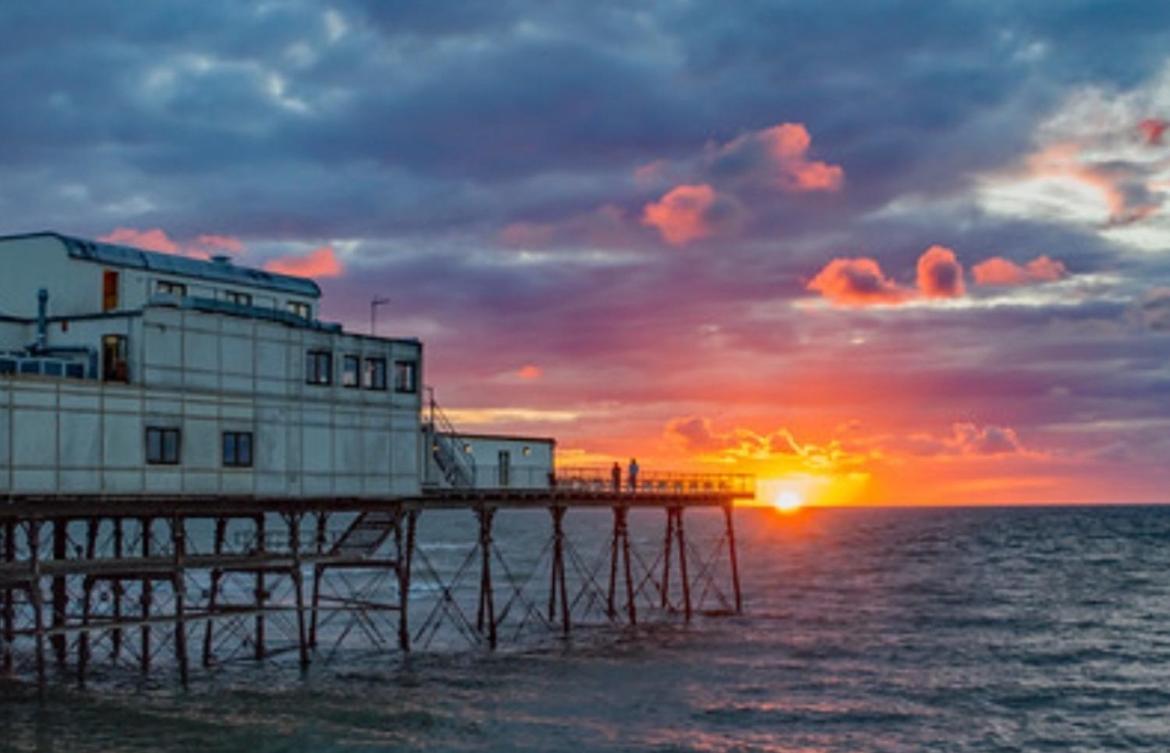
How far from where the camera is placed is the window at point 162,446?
3956cm

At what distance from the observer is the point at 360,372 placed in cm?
4819

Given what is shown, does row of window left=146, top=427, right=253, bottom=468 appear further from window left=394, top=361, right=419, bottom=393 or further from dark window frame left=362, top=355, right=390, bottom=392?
window left=394, top=361, right=419, bottom=393

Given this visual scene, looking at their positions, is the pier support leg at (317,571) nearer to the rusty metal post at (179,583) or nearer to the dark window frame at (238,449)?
the dark window frame at (238,449)

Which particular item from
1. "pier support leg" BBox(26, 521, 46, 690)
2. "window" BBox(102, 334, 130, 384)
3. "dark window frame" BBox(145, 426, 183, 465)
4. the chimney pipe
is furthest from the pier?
the chimney pipe

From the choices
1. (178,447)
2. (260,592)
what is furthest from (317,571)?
(178,447)

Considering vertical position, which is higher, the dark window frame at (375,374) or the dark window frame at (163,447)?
the dark window frame at (375,374)

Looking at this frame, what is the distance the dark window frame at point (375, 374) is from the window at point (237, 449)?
604cm

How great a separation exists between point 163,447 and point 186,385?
2.10 m

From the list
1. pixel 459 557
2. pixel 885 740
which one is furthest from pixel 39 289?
pixel 459 557

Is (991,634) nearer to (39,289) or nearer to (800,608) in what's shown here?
(800,608)

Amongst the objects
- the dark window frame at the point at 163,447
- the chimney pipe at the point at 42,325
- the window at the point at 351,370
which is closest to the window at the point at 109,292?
the chimney pipe at the point at 42,325

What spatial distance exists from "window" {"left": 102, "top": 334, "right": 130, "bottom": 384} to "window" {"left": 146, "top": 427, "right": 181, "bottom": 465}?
176cm

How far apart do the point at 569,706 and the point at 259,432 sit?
13.1m

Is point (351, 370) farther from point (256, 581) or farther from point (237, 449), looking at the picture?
point (256, 581)
